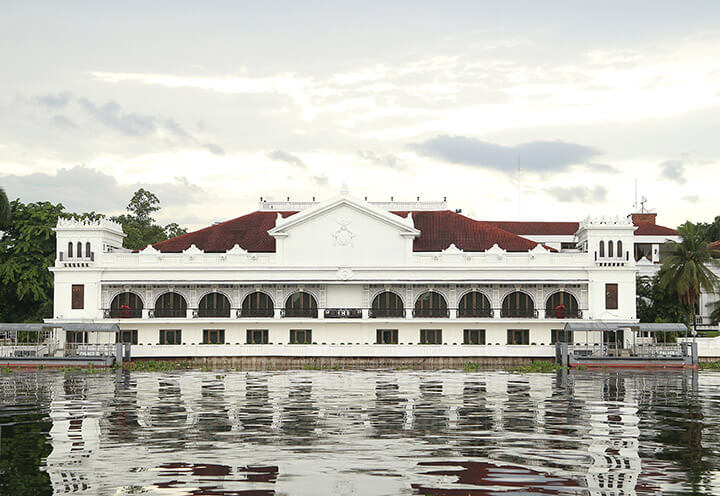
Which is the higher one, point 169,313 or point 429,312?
point 169,313

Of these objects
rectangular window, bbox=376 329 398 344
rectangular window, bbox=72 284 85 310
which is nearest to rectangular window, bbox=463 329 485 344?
rectangular window, bbox=376 329 398 344

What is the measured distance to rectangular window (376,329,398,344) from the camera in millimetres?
75562

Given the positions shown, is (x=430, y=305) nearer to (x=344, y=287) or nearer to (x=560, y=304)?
(x=344, y=287)

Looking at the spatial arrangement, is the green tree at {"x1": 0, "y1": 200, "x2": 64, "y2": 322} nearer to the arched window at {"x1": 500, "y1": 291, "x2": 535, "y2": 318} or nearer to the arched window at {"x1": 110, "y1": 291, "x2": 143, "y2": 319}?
the arched window at {"x1": 110, "y1": 291, "x2": 143, "y2": 319}

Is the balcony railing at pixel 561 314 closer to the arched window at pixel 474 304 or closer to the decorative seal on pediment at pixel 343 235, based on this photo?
the arched window at pixel 474 304

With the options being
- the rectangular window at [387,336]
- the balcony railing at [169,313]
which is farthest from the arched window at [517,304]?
the balcony railing at [169,313]

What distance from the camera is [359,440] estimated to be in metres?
24.3

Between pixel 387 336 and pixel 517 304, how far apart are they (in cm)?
1037

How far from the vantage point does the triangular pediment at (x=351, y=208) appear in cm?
7519

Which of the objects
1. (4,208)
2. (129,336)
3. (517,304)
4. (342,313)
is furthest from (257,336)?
(4,208)

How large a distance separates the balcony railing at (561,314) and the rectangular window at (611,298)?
7.15 feet

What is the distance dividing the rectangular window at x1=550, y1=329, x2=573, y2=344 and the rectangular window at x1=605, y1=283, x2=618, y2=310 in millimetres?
3594

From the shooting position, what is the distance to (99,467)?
20266mm

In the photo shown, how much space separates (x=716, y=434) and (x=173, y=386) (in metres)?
26.5
